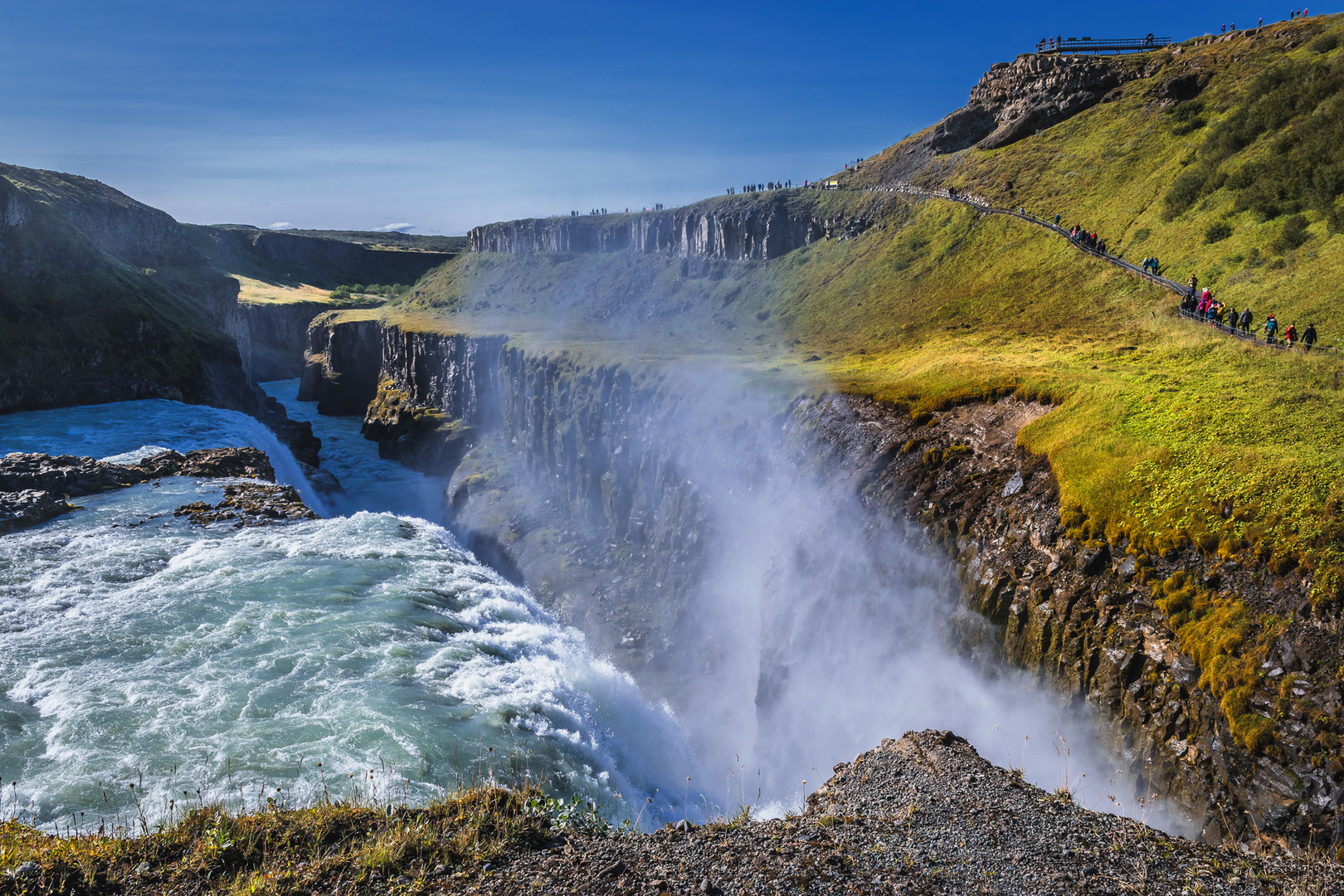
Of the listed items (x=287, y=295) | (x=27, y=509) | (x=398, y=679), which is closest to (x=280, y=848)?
(x=398, y=679)

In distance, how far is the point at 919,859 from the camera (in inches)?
377

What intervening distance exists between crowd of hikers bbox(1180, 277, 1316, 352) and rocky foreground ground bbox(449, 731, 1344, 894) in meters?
23.4

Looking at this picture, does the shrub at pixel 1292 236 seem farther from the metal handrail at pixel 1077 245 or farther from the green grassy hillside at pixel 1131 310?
the metal handrail at pixel 1077 245

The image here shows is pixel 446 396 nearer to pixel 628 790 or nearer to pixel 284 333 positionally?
pixel 628 790

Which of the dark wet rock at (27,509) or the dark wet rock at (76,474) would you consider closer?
the dark wet rock at (27,509)

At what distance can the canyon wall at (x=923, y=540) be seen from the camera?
12.6m

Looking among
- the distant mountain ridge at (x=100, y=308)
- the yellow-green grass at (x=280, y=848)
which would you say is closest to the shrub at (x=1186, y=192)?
the yellow-green grass at (x=280, y=848)

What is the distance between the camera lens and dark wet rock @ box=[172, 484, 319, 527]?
35375mm

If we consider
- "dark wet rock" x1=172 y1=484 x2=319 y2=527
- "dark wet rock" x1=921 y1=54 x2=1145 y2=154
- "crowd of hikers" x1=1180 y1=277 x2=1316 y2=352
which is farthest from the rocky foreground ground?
"dark wet rock" x1=921 y1=54 x2=1145 y2=154

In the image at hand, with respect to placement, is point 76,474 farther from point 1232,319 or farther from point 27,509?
point 1232,319

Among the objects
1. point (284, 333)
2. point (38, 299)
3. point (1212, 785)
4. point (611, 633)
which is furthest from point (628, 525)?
point (284, 333)

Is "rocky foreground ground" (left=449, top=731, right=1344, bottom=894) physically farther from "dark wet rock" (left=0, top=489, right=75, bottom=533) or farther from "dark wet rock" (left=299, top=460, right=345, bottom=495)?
"dark wet rock" (left=299, top=460, right=345, bottom=495)

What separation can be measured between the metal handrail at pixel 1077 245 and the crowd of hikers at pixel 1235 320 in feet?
0.27

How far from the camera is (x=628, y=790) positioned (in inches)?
801
